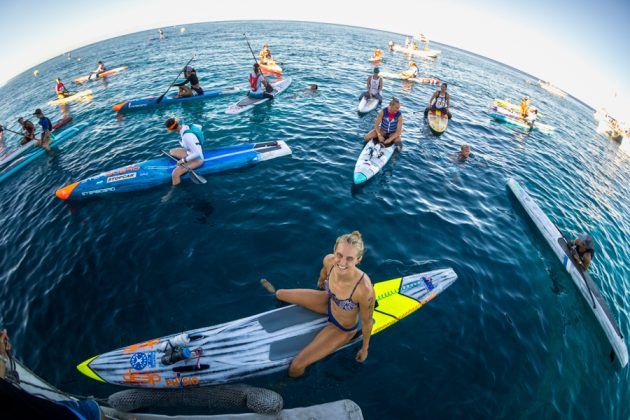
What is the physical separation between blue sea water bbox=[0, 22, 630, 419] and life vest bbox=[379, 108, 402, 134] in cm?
154

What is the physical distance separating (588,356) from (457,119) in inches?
661

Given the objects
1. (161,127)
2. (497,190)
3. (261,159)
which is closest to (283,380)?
(261,159)

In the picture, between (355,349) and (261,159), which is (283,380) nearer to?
(355,349)

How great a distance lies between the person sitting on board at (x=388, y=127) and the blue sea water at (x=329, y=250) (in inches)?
42.6

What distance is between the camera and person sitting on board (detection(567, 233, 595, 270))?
7.69 metres

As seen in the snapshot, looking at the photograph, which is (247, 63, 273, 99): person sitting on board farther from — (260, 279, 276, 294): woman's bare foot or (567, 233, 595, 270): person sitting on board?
(567, 233, 595, 270): person sitting on board

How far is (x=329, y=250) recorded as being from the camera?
7.46m

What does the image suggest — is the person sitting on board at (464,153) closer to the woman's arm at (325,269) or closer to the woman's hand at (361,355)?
the woman's arm at (325,269)

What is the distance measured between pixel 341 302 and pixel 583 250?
8029mm

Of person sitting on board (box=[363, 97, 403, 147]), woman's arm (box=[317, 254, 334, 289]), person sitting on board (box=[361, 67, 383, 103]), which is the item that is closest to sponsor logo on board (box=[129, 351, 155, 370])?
woman's arm (box=[317, 254, 334, 289])

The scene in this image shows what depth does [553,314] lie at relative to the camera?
681 cm

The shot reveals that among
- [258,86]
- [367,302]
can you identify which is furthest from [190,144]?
[258,86]

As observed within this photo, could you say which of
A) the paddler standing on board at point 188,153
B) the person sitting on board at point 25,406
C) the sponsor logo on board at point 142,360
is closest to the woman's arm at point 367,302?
the person sitting on board at point 25,406

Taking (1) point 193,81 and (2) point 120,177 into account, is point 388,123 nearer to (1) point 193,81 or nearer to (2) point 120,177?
(2) point 120,177
